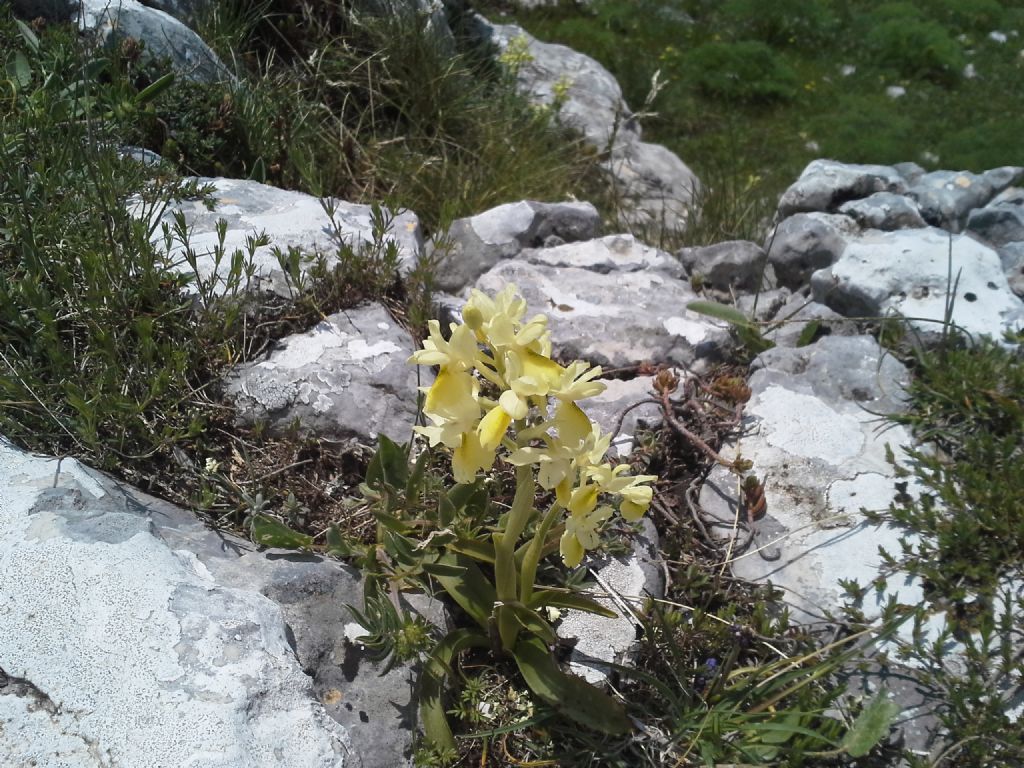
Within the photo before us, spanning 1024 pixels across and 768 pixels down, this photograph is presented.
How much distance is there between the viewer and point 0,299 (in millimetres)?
2775

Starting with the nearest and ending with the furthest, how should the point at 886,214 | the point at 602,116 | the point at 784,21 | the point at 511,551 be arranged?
the point at 511,551, the point at 886,214, the point at 602,116, the point at 784,21

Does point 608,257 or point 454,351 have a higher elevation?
point 454,351

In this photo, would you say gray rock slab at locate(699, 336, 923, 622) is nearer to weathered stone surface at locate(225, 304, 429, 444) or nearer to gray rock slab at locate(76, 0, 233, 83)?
weathered stone surface at locate(225, 304, 429, 444)

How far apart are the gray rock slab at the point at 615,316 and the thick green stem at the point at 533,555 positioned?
1383mm

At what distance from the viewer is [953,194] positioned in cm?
491

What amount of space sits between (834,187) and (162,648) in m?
4.19

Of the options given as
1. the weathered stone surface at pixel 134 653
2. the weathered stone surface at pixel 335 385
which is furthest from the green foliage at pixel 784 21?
the weathered stone surface at pixel 134 653

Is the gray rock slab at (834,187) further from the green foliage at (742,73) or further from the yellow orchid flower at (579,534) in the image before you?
the green foliage at (742,73)

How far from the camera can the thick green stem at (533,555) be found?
232 cm

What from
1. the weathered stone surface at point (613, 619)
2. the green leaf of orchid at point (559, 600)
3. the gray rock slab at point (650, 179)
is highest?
the green leaf of orchid at point (559, 600)

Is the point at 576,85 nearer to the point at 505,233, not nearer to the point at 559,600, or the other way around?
the point at 505,233

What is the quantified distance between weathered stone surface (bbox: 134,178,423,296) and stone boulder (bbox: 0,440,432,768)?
1144mm

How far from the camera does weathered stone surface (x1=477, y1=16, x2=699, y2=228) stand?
682 centimetres

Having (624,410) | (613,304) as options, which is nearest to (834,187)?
(613,304)
